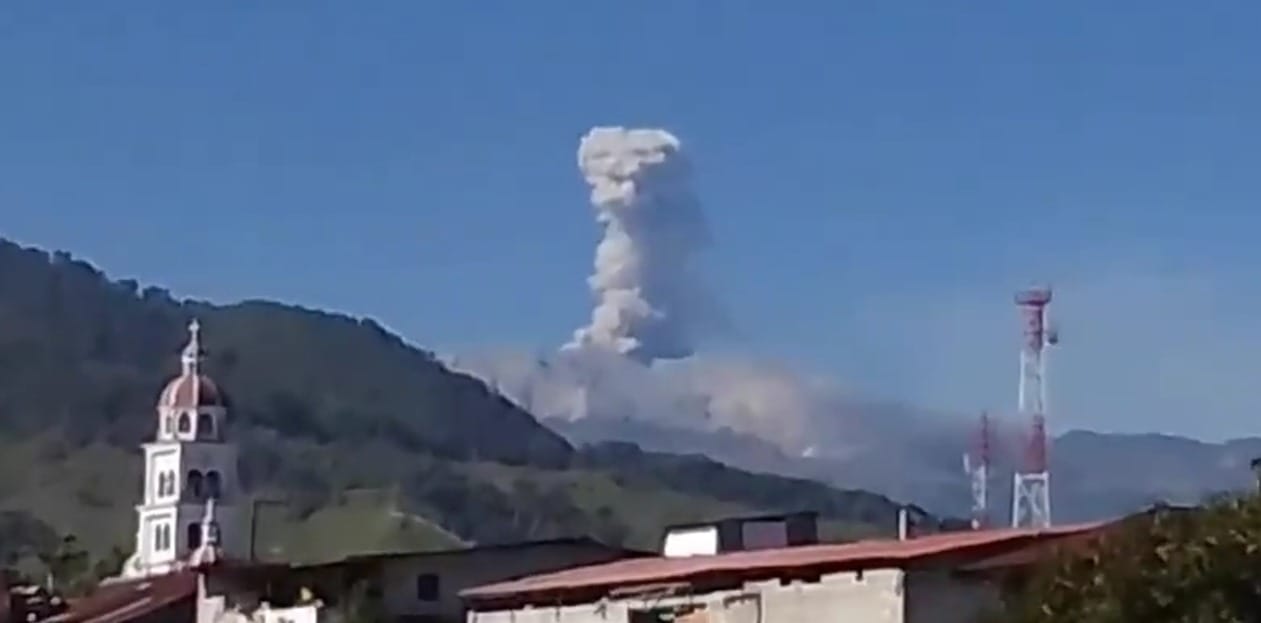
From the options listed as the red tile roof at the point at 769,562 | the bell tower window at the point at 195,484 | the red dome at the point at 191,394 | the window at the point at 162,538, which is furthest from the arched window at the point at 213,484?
the red tile roof at the point at 769,562

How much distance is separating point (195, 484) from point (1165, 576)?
98.7 m

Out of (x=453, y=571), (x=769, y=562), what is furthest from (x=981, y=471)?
(x=769, y=562)

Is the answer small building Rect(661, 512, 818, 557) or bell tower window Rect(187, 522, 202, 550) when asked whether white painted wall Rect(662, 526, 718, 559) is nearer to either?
small building Rect(661, 512, 818, 557)

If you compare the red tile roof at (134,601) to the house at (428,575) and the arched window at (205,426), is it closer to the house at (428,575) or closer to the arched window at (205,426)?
the house at (428,575)

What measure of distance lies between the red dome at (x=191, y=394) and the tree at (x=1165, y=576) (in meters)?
95.8

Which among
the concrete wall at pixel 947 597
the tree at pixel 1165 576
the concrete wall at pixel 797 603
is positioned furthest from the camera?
the concrete wall at pixel 797 603

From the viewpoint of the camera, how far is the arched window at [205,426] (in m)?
142

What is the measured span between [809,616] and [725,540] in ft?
53.7

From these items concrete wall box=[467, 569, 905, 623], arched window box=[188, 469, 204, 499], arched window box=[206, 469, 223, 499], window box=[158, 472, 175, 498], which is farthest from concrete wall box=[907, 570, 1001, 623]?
window box=[158, 472, 175, 498]

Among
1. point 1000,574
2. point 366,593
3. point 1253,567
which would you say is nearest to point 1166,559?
point 1253,567

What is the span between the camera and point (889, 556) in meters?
51.7

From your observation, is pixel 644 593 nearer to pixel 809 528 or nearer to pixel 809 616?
pixel 809 616

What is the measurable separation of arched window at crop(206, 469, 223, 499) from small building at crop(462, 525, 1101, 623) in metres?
79.0

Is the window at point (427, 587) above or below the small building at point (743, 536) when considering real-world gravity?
below
